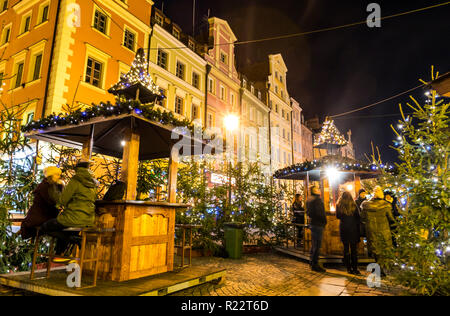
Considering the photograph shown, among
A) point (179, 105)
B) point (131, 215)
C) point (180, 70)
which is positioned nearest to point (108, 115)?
point (131, 215)

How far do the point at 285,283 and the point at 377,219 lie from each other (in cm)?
265

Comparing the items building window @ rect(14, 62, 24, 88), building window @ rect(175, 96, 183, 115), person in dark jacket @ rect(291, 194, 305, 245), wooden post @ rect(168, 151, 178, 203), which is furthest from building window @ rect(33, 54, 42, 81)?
person in dark jacket @ rect(291, 194, 305, 245)

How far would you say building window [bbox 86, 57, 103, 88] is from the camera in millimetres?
15271

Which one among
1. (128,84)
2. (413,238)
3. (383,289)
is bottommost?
(383,289)

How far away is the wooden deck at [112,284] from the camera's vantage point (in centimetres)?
383

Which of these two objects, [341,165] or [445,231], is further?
[341,165]

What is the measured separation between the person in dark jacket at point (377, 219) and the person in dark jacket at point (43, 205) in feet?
21.1

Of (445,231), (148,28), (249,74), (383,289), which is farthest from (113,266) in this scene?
(249,74)

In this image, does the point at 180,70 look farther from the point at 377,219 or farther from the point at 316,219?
the point at 377,219

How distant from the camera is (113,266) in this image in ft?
14.9

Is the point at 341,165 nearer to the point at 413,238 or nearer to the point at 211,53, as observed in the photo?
the point at 413,238
